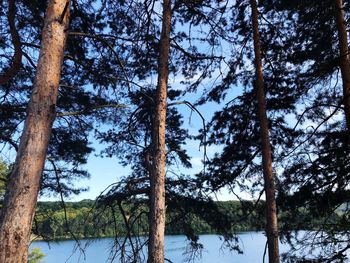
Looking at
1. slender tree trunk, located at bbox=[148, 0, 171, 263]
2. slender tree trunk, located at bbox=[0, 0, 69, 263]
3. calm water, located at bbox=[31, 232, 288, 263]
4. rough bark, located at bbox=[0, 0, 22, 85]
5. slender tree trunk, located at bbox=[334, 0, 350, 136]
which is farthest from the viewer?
calm water, located at bbox=[31, 232, 288, 263]

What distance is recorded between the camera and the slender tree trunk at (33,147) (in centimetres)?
242

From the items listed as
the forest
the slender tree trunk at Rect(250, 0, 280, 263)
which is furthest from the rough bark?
the slender tree trunk at Rect(250, 0, 280, 263)

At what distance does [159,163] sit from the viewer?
4293 mm

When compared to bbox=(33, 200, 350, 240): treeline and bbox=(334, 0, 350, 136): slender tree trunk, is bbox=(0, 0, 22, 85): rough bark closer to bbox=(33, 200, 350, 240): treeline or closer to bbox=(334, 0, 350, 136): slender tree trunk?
bbox=(33, 200, 350, 240): treeline

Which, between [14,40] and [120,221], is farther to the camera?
[120,221]

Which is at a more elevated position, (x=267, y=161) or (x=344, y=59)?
(x=344, y=59)

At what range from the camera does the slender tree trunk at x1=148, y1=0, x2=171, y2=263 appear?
3.97 m

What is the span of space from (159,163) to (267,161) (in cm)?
265

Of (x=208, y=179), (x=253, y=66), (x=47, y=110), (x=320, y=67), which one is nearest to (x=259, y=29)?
(x=253, y=66)

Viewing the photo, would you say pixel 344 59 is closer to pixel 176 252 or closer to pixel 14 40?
pixel 14 40

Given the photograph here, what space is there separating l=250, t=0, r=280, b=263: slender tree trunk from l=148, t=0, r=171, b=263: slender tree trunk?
2.36 m

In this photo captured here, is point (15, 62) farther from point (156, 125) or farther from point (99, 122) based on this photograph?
point (156, 125)

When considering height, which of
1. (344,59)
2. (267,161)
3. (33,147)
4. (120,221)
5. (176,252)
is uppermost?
(344,59)

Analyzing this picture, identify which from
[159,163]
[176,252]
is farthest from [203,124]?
[176,252]
